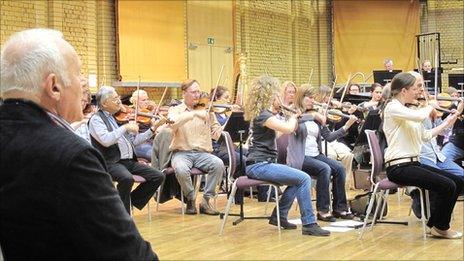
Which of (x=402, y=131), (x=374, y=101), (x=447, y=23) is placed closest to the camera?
(x=402, y=131)

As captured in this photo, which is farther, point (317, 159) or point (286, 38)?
point (286, 38)

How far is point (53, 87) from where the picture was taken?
1.51m

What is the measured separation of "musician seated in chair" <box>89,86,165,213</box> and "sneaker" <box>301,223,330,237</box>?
1.55 meters

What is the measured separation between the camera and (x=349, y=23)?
1619 cm

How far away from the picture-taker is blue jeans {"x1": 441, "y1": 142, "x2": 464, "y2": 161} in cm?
711

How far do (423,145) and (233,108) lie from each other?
281 centimetres

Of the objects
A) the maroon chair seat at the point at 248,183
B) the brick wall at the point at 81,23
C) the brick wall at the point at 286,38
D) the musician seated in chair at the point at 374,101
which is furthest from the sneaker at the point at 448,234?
the brick wall at the point at 286,38

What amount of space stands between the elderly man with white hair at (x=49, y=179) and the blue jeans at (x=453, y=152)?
6199 millimetres

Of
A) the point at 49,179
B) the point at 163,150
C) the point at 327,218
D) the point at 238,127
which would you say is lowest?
the point at 327,218

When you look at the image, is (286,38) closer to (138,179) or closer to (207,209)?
(207,209)

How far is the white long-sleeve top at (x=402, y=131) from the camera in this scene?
17.1 feet

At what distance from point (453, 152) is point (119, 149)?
3.72 m

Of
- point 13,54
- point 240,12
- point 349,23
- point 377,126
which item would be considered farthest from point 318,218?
point 349,23

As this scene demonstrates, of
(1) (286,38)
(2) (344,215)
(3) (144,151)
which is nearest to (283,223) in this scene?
(2) (344,215)
